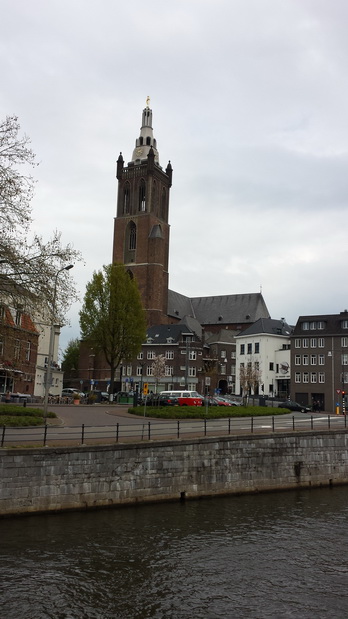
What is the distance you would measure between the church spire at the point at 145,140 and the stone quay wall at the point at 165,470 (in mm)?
97033

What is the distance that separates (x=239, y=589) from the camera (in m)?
14.1

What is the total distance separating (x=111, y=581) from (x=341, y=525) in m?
10.4

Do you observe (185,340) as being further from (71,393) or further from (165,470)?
(165,470)

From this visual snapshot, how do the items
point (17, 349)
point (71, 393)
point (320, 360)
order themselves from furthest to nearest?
1. point (320, 360)
2. point (71, 393)
3. point (17, 349)

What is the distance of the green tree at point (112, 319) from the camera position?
65.6 m

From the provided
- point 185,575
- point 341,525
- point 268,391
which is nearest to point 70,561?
point 185,575

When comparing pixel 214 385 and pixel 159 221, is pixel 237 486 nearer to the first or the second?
pixel 214 385

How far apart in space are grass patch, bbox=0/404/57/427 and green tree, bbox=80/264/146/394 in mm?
32240

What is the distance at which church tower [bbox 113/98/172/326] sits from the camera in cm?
10494

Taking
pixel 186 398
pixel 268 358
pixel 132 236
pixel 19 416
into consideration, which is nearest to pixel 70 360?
pixel 132 236

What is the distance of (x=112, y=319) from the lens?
2586 inches

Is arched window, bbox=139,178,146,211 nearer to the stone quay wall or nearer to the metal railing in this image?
the metal railing

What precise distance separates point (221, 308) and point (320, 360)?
43.1 metres

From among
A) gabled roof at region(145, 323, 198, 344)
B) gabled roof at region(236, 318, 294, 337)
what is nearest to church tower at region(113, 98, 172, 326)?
gabled roof at region(145, 323, 198, 344)
